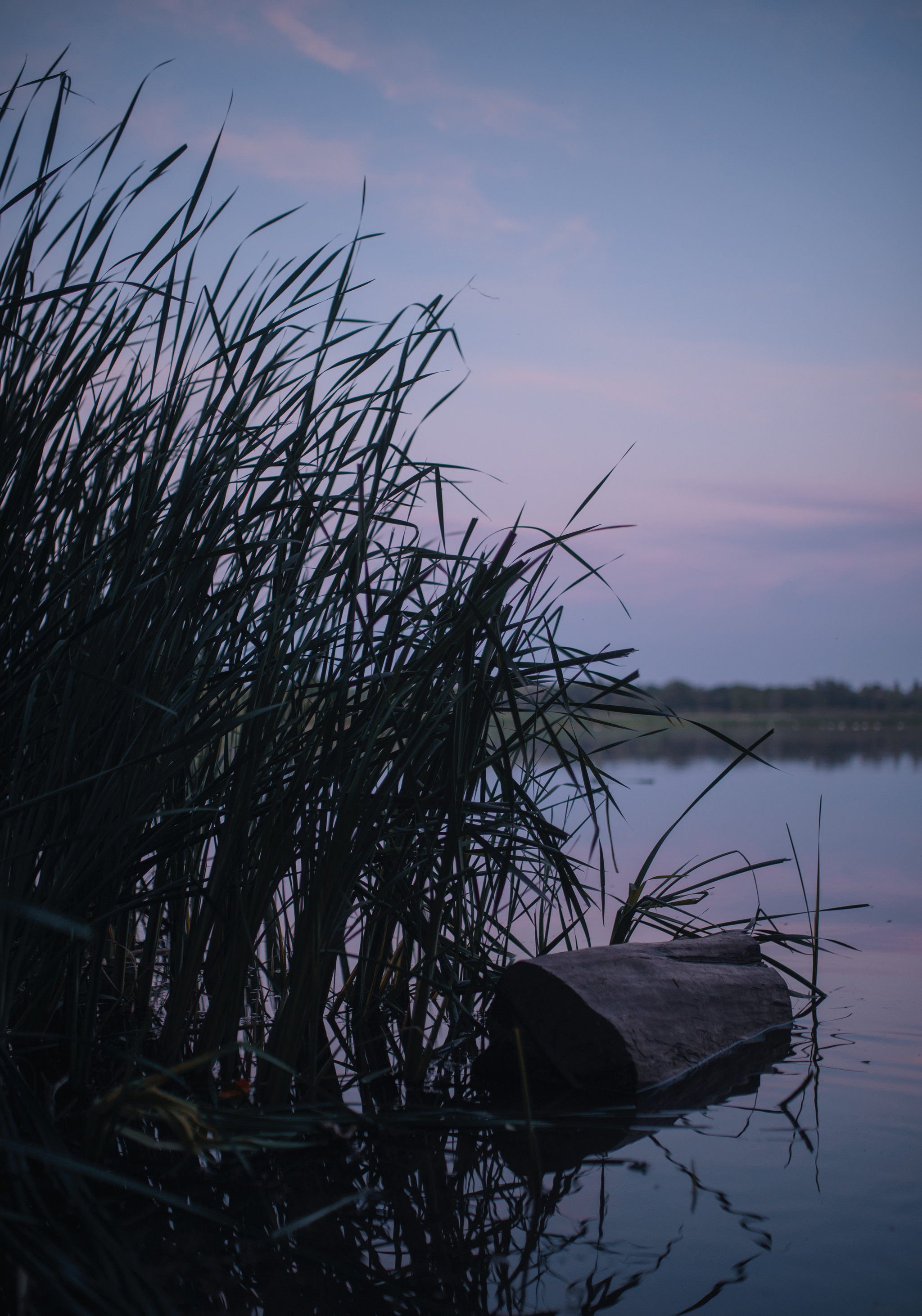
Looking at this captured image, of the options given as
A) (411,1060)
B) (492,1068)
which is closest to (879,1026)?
(492,1068)

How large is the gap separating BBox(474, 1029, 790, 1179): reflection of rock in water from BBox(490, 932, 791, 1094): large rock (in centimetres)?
3

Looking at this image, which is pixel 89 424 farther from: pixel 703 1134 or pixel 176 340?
pixel 703 1134

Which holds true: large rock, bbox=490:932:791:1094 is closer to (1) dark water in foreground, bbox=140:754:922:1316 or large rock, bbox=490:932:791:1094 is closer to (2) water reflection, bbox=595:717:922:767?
(1) dark water in foreground, bbox=140:754:922:1316

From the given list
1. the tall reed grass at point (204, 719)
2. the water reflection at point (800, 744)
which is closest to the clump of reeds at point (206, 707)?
the tall reed grass at point (204, 719)

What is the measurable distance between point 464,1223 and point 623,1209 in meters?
0.23

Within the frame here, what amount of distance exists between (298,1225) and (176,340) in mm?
1274

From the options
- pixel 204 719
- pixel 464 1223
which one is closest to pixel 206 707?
pixel 204 719

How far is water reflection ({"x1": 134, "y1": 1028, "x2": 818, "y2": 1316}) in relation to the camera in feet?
3.50

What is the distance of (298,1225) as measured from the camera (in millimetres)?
985

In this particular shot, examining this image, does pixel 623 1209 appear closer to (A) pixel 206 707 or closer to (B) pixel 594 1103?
(B) pixel 594 1103

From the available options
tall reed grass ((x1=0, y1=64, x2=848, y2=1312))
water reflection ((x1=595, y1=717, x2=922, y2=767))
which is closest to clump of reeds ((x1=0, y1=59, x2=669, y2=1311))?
tall reed grass ((x1=0, y1=64, x2=848, y2=1312))

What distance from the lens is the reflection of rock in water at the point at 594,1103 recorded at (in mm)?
1434

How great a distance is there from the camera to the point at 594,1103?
64.3 inches

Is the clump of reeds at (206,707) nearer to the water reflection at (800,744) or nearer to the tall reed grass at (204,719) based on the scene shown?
the tall reed grass at (204,719)
